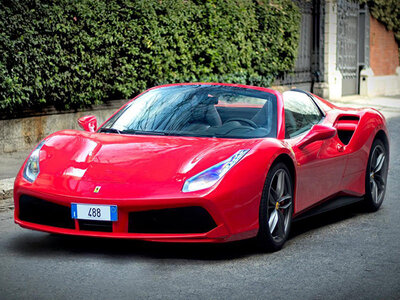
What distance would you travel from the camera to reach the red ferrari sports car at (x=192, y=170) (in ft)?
16.8

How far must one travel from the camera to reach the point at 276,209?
575cm

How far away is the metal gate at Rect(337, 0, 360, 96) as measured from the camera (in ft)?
81.5

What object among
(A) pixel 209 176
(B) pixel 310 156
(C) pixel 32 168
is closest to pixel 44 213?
(C) pixel 32 168

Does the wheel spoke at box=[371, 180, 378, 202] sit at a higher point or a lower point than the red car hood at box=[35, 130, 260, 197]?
lower

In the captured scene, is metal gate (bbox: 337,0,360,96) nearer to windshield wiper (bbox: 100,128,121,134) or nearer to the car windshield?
the car windshield

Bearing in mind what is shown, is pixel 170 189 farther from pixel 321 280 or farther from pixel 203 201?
pixel 321 280

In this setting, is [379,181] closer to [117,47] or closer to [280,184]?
[280,184]

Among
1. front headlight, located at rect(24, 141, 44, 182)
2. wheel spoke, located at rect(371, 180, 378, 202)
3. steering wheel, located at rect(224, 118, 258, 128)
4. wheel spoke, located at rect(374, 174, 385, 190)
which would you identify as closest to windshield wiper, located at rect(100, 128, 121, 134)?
front headlight, located at rect(24, 141, 44, 182)

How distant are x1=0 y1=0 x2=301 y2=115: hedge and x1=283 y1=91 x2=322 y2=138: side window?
527 centimetres

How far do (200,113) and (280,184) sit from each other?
95cm

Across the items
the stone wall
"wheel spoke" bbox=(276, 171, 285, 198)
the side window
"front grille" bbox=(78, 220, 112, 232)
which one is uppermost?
the side window

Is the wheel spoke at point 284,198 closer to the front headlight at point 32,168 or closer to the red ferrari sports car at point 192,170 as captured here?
the red ferrari sports car at point 192,170

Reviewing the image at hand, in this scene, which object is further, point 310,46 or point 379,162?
point 310,46

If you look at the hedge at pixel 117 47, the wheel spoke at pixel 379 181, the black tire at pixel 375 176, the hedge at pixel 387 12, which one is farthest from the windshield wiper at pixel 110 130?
the hedge at pixel 387 12
